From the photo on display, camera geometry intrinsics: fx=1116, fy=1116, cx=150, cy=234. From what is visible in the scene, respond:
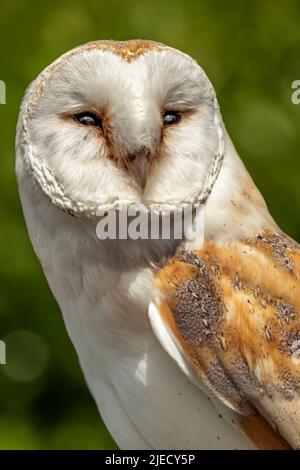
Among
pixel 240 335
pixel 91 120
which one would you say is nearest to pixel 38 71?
pixel 91 120

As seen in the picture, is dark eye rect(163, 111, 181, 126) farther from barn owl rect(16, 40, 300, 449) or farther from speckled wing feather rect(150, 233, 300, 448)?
speckled wing feather rect(150, 233, 300, 448)

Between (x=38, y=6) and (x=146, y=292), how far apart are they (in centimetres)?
168

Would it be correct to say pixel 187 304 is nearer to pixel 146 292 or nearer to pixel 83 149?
pixel 146 292

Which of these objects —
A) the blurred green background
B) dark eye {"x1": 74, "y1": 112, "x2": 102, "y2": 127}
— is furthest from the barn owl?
the blurred green background

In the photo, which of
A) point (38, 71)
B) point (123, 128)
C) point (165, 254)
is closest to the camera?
point (123, 128)

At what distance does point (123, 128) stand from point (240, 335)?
43cm

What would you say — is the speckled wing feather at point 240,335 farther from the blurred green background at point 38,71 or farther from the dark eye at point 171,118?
the blurred green background at point 38,71

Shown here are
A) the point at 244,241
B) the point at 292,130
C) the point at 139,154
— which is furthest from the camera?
the point at 292,130

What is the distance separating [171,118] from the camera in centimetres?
203

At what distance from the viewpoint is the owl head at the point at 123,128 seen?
1964mm

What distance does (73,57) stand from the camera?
2.02 meters

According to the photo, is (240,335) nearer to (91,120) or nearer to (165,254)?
(165,254)

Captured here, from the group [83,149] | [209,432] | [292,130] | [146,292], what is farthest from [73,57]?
[292,130]

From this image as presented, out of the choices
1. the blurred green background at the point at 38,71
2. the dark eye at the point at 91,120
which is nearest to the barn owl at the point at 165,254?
the dark eye at the point at 91,120
